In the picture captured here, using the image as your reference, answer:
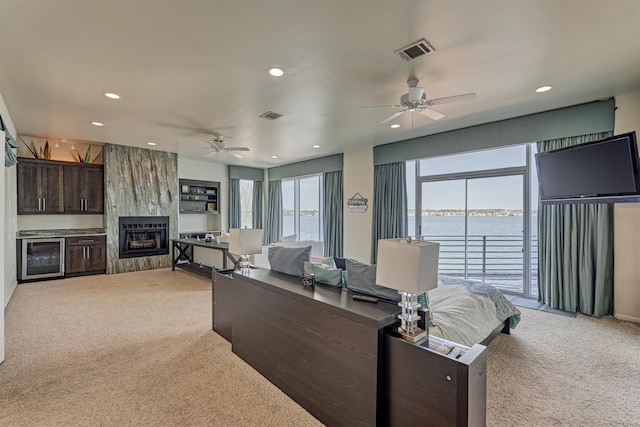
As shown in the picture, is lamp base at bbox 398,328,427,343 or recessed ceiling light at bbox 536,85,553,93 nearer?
lamp base at bbox 398,328,427,343

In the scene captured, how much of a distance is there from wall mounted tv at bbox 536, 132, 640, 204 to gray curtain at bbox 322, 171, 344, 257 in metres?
4.09

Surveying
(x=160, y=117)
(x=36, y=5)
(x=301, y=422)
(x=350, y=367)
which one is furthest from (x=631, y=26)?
(x=160, y=117)

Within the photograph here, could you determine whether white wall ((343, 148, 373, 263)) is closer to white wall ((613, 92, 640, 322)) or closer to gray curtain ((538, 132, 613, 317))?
gray curtain ((538, 132, 613, 317))

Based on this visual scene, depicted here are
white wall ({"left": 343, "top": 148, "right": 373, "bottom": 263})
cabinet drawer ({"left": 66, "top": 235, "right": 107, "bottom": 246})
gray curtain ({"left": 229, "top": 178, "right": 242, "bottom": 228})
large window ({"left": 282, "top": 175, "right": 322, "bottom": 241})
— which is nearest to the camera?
cabinet drawer ({"left": 66, "top": 235, "right": 107, "bottom": 246})

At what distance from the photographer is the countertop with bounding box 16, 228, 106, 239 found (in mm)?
5766

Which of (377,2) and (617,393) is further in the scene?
(617,393)

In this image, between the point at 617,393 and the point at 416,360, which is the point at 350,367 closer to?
the point at 416,360

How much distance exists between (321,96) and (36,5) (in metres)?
2.58

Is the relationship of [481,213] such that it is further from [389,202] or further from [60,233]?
[60,233]

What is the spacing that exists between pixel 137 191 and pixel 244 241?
17.1 ft

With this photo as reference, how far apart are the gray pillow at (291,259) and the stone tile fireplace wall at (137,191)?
5.39m

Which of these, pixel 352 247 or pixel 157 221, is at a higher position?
pixel 157 221

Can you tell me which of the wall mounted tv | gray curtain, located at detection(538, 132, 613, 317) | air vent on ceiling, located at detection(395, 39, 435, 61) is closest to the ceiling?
air vent on ceiling, located at detection(395, 39, 435, 61)

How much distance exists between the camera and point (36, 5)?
2.14 m
